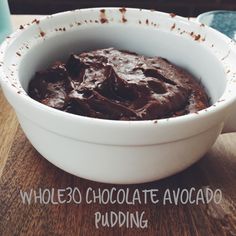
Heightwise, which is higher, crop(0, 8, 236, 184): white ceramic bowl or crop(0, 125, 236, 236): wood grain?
crop(0, 8, 236, 184): white ceramic bowl

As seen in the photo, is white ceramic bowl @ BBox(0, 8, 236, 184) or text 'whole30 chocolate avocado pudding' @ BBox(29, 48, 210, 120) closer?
white ceramic bowl @ BBox(0, 8, 236, 184)

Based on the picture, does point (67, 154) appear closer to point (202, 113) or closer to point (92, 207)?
point (92, 207)

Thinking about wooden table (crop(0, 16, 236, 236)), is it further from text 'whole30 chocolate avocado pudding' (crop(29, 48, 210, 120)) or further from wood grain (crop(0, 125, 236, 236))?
text 'whole30 chocolate avocado pudding' (crop(29, 48, 210, 120))

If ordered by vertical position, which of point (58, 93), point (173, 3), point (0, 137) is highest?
point (58, 93)

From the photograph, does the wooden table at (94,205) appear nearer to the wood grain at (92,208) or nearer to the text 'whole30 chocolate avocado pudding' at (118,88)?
the wood grain at (92,208)

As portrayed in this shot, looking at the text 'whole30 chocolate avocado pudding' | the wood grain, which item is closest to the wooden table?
the wood grain

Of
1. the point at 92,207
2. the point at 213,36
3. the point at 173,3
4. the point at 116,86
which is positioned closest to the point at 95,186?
the point at 92,207
